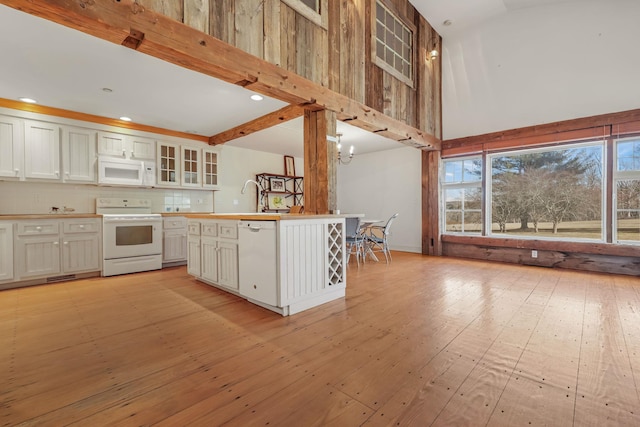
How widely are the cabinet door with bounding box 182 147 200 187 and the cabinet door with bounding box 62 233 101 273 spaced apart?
174cm

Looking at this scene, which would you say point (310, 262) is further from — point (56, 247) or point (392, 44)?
point (392, 44)

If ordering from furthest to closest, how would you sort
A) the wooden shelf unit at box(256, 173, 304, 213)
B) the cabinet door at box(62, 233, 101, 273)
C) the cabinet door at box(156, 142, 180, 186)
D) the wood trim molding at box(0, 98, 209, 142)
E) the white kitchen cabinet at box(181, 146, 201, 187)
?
the wooden shelf unit at box(256, 173, 304, 213) → the white kitchen cabinet at box(181, 146, 201, 187) → the cabinet door at box(156, 142, 180, 186) → the cabinet door at box(62, 233, 101, 273) → the wood trim molding at box(0, 98, 209, 142)

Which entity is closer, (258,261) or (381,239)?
(258,261)

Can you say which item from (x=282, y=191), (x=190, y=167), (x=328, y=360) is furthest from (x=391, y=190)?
(x=328, y=360)

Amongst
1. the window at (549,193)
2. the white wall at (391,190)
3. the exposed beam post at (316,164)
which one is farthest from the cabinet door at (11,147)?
the window at (549,193)

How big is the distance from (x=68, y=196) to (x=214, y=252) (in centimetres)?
294

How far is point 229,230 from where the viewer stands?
3.04 metres

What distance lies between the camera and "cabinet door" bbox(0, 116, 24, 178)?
3.70 meters

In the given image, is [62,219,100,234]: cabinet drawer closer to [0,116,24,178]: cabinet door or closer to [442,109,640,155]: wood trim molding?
[0,116,24,178]: cabinet door

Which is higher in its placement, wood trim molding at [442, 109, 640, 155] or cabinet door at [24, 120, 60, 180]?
wood trim molding at [442, 109, 640, 155]

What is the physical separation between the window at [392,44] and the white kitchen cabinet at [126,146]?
4062 millimetres

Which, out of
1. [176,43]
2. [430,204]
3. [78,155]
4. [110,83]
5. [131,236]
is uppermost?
[110,83]

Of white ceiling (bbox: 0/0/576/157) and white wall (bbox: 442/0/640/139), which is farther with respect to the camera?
white wall (bbox: 442/0/640/139)

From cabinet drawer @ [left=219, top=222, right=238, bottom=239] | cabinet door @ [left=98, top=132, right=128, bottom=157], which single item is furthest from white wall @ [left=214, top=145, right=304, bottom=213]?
cabinet drawer @ [left=219, top=222, right=238, bottom=239]
